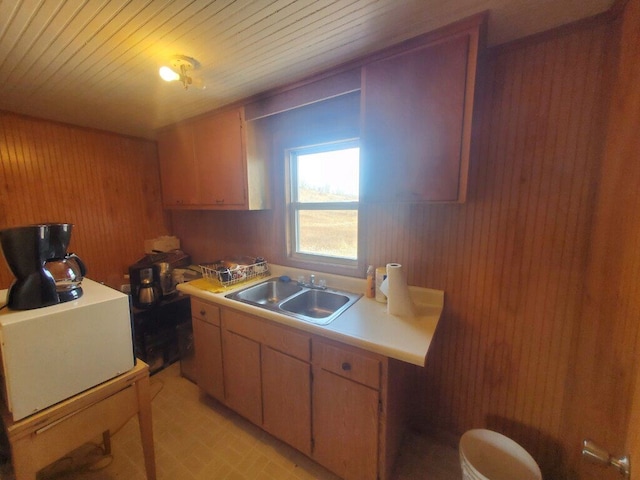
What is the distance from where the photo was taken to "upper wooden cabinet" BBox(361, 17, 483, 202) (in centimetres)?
108

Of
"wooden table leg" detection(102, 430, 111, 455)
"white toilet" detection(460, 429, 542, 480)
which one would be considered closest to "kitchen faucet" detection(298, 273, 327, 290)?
"white toilet" detection(460, 429, 542, 480)

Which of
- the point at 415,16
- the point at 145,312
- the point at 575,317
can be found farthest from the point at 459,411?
the point at 145,312

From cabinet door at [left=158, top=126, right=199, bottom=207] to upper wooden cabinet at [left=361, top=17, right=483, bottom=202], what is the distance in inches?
63.8

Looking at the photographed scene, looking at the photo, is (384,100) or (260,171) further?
(260,171)

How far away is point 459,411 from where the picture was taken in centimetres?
151

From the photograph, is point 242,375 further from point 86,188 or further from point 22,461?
point 86,188

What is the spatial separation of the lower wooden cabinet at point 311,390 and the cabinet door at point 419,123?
82 centimetres

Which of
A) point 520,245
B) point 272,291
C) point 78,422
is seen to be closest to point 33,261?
point 78,422

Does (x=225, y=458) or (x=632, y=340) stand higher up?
(x=632, y=340)

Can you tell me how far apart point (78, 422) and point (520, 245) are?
2.06 m

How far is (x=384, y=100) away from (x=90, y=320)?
5.22ft

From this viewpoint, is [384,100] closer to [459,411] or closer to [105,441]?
[459,411]

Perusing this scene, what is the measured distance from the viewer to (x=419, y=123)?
46.6 inches

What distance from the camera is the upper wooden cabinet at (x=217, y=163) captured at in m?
1.88
